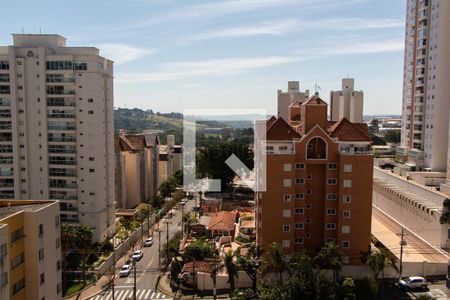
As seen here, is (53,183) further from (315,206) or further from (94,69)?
(315,206)

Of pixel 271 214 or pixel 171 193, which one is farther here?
pixel 171 193

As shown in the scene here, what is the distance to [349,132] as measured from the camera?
89.9ft

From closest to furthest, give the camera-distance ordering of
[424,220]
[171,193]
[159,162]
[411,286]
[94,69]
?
1. [411,286]
2. [424,220]
3. [94,69]
4. [171,193]
5. [159,162]

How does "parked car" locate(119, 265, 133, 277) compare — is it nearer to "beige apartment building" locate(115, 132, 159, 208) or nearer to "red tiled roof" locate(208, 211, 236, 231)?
"red tiled roof" locate(208, 211, 236, 231)

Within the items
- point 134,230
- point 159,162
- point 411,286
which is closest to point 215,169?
point 159,162

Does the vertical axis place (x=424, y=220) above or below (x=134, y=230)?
above

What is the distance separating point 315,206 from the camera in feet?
92.2

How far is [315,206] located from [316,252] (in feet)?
10.1

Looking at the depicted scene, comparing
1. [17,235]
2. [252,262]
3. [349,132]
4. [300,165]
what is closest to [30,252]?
[17,235]

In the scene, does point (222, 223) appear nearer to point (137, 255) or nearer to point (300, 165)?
point (137, 255)

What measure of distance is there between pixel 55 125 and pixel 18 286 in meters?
22.2

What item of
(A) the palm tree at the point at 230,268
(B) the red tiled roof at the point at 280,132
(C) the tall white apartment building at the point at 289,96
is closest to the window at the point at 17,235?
(A) the palm tree at the point at 230,268

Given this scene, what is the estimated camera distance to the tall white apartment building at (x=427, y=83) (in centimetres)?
4159

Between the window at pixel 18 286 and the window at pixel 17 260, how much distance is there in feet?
2.04
